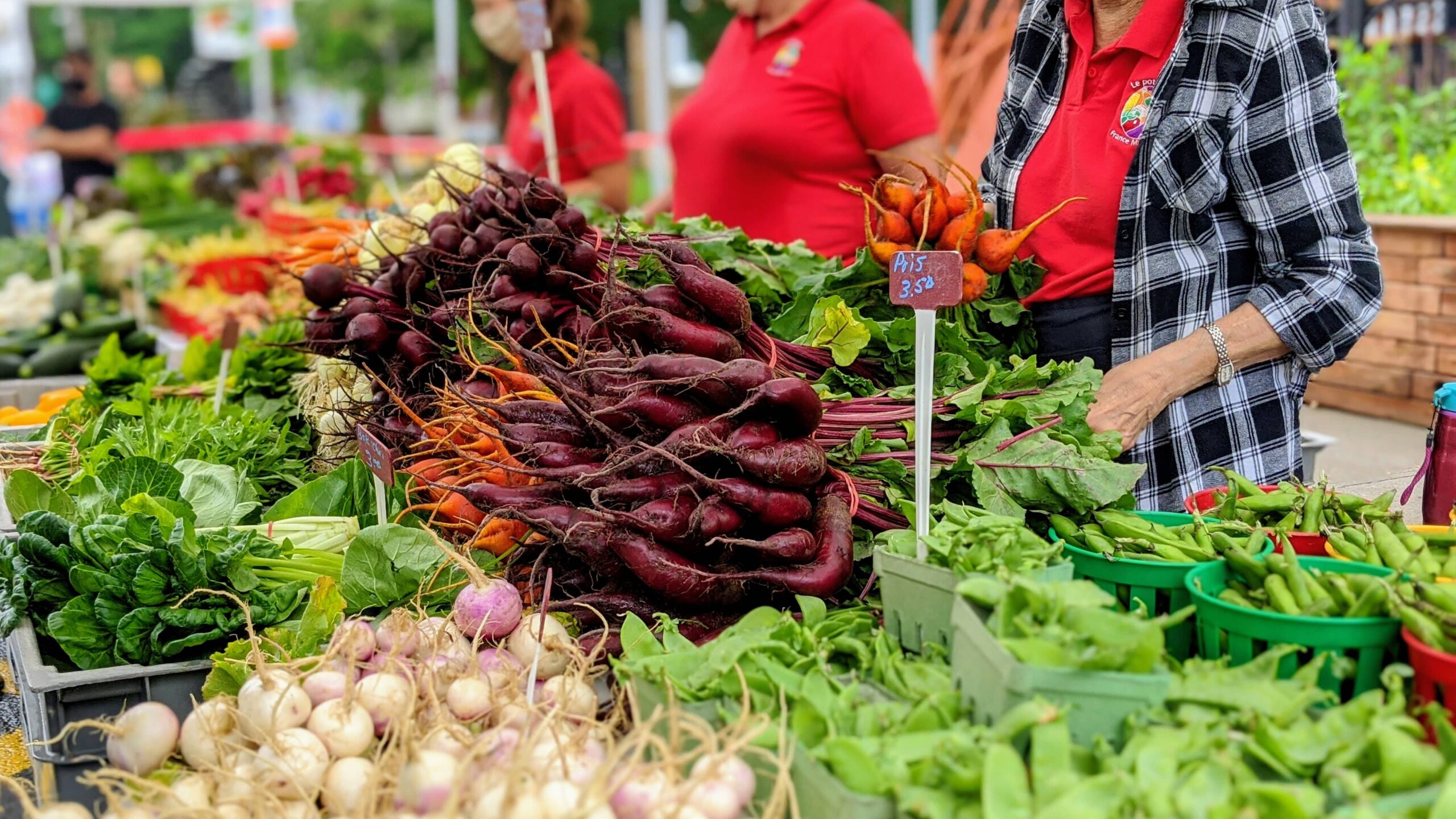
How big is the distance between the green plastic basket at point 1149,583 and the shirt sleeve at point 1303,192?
33.0 inches

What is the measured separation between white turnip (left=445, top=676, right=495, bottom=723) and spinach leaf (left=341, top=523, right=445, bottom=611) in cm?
46

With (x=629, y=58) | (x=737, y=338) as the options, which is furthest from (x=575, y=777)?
(x=629, y=58)

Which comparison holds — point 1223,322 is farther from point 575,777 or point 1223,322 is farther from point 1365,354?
point 1365,354

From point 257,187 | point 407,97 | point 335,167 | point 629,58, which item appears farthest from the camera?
point 407,97

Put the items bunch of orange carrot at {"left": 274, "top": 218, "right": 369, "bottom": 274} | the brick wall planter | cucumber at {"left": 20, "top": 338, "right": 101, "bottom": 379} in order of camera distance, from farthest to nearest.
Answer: the brick wall planter
cucumber at {"left": 20, "top": 338, "right": 101, "bottom": 379}
bunch of orange carrot at {"left": 274, "top": 218, "right": 369, "bottom": 274}

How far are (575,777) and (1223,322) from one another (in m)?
1.72

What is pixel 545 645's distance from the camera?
1.91 meters

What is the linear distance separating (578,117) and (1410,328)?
13.2 feet

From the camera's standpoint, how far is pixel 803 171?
393 cm

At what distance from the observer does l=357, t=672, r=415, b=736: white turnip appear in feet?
5.81

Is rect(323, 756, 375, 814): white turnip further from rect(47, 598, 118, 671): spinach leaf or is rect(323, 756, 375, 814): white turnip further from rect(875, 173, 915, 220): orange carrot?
rect(875, 173, 915, 220): orange carrot

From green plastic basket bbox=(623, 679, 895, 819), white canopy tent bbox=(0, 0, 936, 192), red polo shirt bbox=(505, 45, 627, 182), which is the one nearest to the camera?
green plastic basket bbox=(623, 679, 895, 819)

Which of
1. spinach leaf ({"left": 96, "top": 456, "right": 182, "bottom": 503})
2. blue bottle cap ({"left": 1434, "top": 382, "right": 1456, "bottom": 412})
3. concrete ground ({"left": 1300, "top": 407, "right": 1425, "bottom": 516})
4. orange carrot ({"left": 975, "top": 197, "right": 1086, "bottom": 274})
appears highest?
orange carrot ({"left": 975, "top": 197, "right": 1086, "bottom": 274})

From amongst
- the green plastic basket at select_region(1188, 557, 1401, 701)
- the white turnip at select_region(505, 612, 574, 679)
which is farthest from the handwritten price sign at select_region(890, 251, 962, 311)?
the white turnip at select_region(505, 612, 574, 679)
